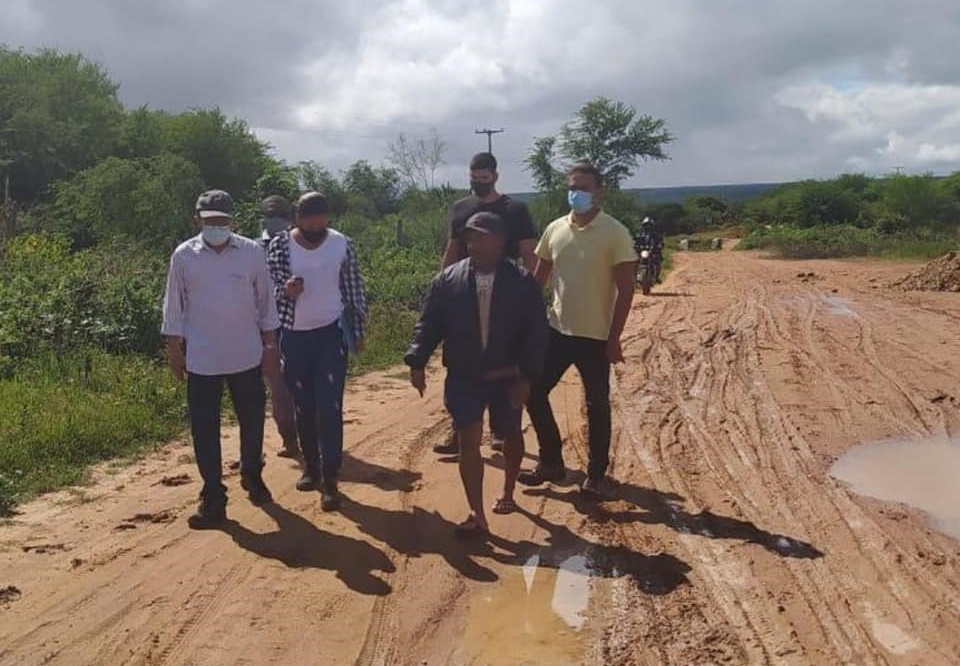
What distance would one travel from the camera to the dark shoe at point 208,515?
5.17 meters

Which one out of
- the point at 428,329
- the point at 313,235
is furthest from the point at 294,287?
the point at 428,329

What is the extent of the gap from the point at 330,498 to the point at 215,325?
116cm

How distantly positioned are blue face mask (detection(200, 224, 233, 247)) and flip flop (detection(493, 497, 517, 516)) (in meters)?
2.00

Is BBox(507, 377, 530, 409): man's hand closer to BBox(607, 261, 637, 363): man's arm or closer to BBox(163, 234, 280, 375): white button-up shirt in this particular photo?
BBox(607, 261, 637, 363): man's arm

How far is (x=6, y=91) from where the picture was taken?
3469 centimetres

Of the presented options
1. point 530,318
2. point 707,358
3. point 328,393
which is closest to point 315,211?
point 328,393

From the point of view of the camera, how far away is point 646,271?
20375 millimetres

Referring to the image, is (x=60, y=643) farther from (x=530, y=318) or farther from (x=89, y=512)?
(x=530, y=318)

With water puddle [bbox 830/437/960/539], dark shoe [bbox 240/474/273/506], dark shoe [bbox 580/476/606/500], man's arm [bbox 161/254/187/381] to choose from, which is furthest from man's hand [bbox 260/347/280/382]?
water puddle [bbox 830/437/960/539]

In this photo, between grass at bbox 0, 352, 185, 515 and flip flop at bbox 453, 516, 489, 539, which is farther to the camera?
grass at bbox 0, 352, 185, 515

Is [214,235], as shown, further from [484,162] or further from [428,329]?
[484,162]

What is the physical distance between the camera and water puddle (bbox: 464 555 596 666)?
3.76m

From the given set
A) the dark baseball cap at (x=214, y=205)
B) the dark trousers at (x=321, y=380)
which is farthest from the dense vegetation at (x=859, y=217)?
the dark baseball cap at (x=214, y=205)

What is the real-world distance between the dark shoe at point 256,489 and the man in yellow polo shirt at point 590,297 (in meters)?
1.59
